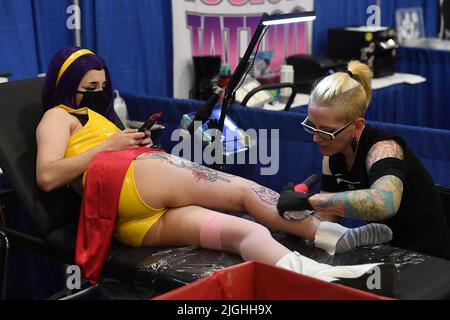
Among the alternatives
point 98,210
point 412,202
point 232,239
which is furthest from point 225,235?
point 412,202

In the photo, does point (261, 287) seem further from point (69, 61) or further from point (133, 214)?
point (69, 61)

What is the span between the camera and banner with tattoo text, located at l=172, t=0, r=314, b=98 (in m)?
3.85

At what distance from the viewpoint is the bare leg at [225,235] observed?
1.81 m

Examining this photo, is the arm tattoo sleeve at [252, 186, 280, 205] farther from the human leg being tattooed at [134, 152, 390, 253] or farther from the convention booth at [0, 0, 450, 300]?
the convention booth at [0, 0, 450, 300]

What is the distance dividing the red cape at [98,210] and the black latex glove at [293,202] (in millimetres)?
480

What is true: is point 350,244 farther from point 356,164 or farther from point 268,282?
point 268,282

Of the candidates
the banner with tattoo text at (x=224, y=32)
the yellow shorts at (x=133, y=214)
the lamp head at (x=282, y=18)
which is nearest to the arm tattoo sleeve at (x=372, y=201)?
the yellow shorts at (x=133, y=214)

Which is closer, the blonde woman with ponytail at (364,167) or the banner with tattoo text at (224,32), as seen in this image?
the blonde woman with ponytail at (364,167)

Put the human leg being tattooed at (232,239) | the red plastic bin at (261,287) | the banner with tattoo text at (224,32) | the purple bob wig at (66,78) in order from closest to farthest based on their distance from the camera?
the red plastic bin at (261,287), the human leg being tattooed at (232,239), the purple bob wig at (66,78), the banner with tattoo text at (224,32)

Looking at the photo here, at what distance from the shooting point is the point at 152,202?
2051 millimetres

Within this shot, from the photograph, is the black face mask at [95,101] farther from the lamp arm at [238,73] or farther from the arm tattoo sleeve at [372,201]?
the arm tattoo sleeve at [372,201]

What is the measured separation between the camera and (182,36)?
3.84 meters

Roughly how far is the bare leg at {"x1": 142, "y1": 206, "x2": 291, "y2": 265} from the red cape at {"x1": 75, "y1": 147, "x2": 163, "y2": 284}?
0.13m

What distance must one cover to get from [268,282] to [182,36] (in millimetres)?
2643
